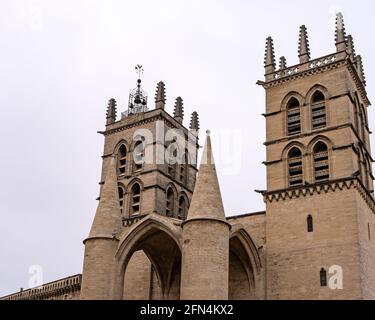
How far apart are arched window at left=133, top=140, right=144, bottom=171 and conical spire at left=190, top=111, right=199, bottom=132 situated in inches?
152

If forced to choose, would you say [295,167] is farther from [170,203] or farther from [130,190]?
[130,190]

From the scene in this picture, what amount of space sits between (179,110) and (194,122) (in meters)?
1.21

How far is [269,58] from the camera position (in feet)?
90.2

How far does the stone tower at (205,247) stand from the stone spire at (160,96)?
10316 millimetres

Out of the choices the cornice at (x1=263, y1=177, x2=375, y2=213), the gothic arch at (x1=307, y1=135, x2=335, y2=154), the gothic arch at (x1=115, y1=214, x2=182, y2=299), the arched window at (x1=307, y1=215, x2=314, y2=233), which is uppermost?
the gothic arch at (x1=307, y1=135, x2=335, y2=154)

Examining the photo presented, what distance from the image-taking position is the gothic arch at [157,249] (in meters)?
21.7

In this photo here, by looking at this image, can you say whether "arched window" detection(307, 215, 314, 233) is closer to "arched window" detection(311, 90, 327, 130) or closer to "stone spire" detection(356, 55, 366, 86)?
"arched window" detection(311, 90, 327, 130)

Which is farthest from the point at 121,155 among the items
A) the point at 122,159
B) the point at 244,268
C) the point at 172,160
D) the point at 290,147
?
the point at 244,268

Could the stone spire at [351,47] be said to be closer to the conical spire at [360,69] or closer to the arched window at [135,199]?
the conical spire at [360,69]

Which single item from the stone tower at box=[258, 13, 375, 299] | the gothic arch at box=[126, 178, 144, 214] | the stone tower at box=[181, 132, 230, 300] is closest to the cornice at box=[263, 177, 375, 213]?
the stone tower at box=[258, 13, 375, 299]

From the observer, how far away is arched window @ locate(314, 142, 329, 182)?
78.4 ft

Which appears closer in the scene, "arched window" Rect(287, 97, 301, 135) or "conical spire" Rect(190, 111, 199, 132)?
"arched window" Rect(287, 97, 301, 135)
